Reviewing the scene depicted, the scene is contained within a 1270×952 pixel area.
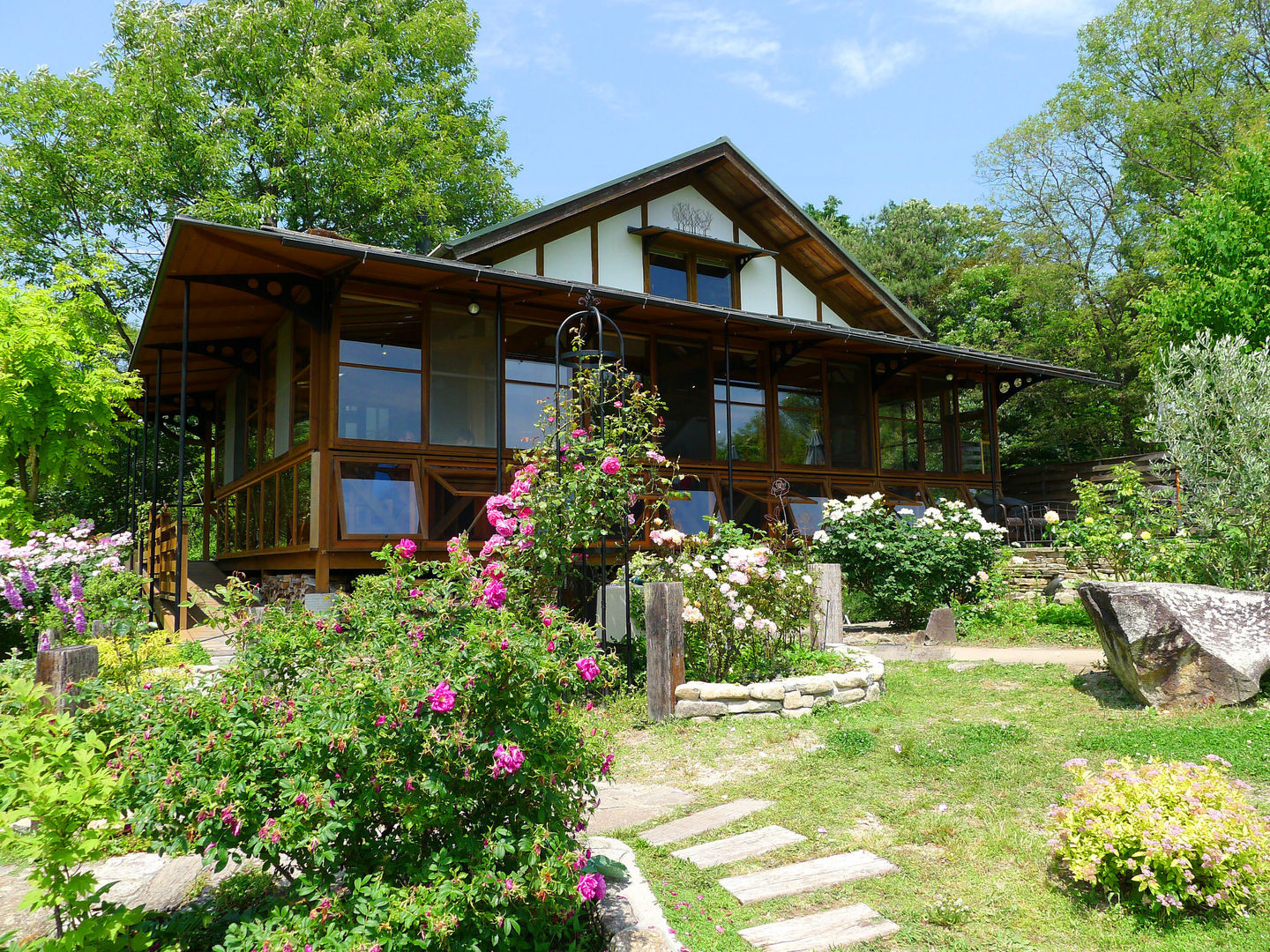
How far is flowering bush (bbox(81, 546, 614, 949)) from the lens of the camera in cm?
230

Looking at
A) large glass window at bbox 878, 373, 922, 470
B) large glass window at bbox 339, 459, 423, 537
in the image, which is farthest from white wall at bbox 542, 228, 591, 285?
large glass window at bbox 878, 373, 922, 470

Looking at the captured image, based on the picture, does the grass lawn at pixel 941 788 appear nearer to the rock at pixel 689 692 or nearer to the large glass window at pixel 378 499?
the rock at pixel 689 692

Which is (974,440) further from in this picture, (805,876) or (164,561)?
(164,561)

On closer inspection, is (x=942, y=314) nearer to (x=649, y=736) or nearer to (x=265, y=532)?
(x=265, y=532)

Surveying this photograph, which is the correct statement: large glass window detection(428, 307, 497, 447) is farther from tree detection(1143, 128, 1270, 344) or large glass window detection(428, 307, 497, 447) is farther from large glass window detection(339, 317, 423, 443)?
tree detection(1143, 128, 1270, 344)

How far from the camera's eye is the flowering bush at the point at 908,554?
969 centimetres

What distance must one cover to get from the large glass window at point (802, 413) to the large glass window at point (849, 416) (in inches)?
10.2

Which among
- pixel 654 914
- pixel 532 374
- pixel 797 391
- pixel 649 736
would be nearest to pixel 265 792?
pixel 654 914

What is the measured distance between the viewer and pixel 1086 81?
86.8 ft

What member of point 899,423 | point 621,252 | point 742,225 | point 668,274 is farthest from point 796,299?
point 621,252

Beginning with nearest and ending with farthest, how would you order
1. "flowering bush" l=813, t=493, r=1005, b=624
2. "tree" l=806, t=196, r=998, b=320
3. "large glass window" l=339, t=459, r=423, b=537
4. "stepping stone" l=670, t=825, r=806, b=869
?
"stepping stone" l=670, t=825, r=806, b=869
"large glass window" l=339, t=459, r=423, b=537
"flowering bush" l=813, t=493, r=1005, b=624
"tree" l=806, t=196, r=998, b=320

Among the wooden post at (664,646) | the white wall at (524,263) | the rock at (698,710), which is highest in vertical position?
the white wall at (524,263)

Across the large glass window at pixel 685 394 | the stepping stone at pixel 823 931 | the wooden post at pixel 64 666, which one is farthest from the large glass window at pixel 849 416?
the wooden post at pixel 64 666

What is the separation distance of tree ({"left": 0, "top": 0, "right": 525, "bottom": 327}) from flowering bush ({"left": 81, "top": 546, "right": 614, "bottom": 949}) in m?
18.2
